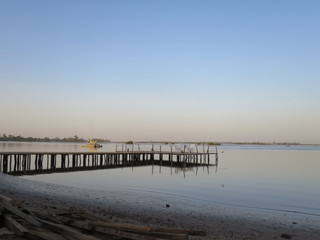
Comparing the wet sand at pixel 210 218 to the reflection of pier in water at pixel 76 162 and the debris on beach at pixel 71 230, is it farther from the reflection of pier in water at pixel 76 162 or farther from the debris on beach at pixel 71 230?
the reflection of pier in water at pixel 76 162

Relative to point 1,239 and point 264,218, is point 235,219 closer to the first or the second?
point 264,218

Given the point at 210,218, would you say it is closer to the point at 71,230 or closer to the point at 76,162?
the point at 71,230

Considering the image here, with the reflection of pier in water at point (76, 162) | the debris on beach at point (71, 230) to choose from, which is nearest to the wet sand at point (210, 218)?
the debris on beach at point (71, 230)

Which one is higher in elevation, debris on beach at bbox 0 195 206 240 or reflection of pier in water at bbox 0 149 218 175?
debris on beach at bbox 0 195 206 240

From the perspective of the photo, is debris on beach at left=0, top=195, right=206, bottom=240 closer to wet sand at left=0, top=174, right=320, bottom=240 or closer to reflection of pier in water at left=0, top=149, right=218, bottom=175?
wet sand at left=0, top=174, right=320, bottom=240

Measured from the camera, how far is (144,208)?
1453cm

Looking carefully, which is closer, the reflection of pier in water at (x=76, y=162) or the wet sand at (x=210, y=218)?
the wet sand at (x=210, y=218)

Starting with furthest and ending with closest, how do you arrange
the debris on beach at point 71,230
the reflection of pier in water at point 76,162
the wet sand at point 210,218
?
the reflection of pier in water at point 76,162, the wet sand at point 210,218, the debris on beach at point 71,230

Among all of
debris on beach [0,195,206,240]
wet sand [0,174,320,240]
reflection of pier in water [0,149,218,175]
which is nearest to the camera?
debris on beach [0,195,206,240]

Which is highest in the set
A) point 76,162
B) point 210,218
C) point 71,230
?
point 71,230

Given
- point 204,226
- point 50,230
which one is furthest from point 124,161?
point 50,230

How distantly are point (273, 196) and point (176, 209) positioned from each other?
891 cm

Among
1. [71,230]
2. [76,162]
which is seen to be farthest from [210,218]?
[76,162]

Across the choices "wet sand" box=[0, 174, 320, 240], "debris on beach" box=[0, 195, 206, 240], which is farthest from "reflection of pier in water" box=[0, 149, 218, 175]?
"debris on beach" box=[0, 195, 206, 240]
